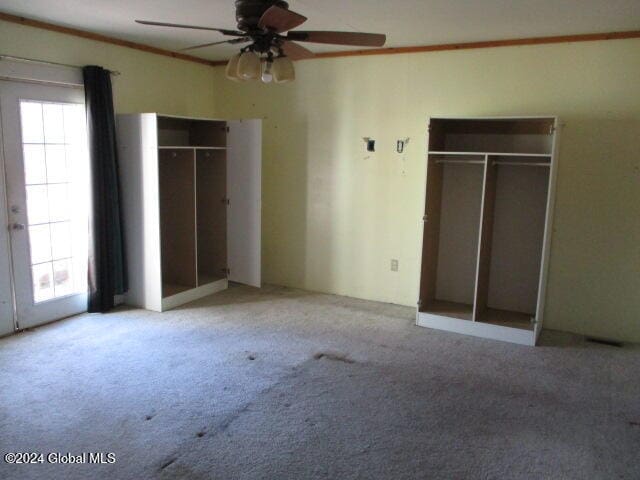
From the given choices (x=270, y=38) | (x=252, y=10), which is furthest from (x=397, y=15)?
(x=252, y=10)

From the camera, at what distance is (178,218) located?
5.24 meters

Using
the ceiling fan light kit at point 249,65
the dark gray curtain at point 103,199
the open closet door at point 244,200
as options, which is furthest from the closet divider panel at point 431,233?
the dark gray curtain at point 103,199

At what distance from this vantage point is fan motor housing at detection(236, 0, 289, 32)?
2.55 m

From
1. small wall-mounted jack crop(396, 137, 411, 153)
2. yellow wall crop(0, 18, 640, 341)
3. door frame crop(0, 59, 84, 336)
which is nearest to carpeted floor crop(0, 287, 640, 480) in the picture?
door frame crop(0, 59, 84, 336)

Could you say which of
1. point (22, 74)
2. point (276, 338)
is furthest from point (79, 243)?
point (276, 338)

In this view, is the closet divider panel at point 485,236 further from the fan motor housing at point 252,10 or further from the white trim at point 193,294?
the white trim at point 193,294

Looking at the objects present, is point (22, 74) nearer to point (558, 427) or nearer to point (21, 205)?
point (21, 205)

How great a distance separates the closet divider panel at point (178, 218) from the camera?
510cm

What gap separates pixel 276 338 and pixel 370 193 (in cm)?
181

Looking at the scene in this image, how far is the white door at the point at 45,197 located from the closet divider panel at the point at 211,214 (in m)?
1.29

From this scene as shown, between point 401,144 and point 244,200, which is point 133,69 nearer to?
point 244,200

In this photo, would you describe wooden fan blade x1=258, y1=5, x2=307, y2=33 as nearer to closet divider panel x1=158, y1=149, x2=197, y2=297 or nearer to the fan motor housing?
the fan motor housing

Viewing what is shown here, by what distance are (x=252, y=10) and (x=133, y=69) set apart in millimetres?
2739

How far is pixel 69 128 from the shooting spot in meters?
4.39
